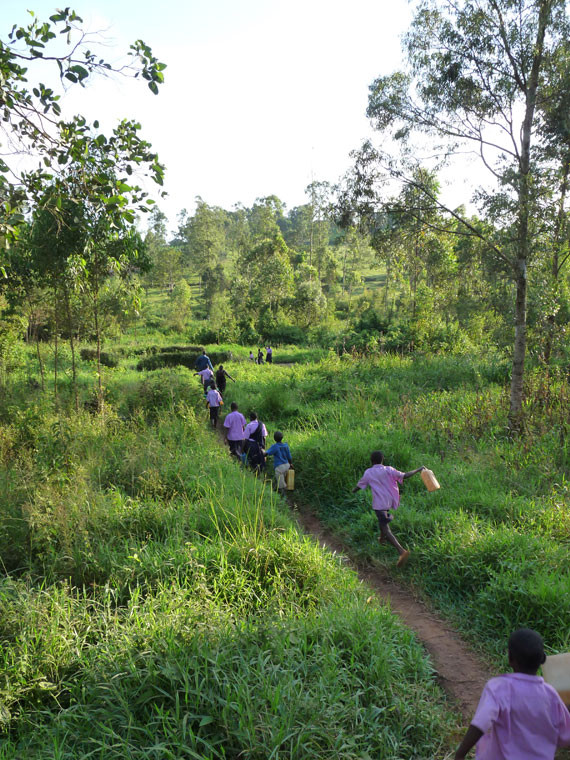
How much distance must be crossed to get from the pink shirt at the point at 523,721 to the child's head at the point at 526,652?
0.04 metres

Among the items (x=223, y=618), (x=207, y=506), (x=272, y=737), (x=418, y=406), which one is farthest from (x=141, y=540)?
(x=418, y=406)

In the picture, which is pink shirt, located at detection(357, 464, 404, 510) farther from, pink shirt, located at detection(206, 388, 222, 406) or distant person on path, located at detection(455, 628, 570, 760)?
pink shirt, located at detection(206, 388, 222, 406)

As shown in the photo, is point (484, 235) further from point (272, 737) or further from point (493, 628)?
point (272, 737)

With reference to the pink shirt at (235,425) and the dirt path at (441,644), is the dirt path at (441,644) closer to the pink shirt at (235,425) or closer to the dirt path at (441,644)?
the dirt path at (441,644)

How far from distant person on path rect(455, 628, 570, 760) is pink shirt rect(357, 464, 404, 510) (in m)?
3.43

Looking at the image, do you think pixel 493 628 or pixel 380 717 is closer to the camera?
pixel 380 717

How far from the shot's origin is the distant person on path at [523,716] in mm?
2242

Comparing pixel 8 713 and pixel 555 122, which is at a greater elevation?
pixel 555 122

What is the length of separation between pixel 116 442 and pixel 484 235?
838cm

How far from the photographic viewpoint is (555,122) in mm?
8867

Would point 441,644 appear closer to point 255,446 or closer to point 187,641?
point 187,641

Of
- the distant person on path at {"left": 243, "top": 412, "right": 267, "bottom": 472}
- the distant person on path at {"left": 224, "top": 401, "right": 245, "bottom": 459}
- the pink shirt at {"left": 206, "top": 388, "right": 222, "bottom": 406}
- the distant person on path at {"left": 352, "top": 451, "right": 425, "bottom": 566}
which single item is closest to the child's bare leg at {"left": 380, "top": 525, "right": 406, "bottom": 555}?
the distant person on path at {"left": 352, "top": 451, "right": 425, "bottom": 566}

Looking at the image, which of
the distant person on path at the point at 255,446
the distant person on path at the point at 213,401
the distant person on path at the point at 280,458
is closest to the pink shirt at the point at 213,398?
the distant person on path at the point at 213,401

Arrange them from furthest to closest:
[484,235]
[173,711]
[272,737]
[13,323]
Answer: [13,323], [484,235], [173,711], [272,737]
